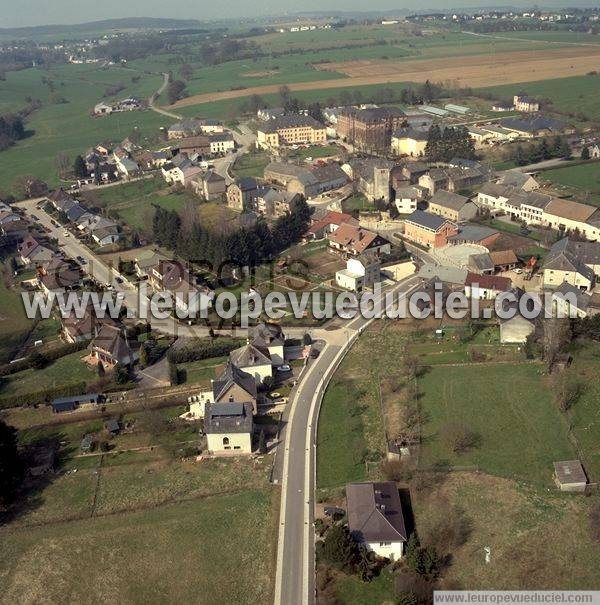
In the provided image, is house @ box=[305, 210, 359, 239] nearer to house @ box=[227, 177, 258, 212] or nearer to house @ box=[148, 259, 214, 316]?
house @ box=[227, 177, 258, 212]

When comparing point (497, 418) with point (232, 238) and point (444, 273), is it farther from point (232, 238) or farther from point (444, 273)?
point (232, 238)

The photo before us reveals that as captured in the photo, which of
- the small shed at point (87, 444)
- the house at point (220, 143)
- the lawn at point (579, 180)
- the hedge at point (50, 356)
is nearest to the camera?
the small shed at point (87, 444)

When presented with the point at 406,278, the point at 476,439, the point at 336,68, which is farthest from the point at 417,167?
the point at 336,68

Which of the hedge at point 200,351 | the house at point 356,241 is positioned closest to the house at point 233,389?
the hedge at point 200,351

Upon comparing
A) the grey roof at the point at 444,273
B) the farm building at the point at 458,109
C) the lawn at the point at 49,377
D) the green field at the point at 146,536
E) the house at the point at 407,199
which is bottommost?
the green field at the point at 146,536

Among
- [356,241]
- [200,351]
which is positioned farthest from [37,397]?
[356,241]

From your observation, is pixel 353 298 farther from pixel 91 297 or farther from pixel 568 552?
pixel 568 552

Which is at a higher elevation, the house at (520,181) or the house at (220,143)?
the house at (220,143)

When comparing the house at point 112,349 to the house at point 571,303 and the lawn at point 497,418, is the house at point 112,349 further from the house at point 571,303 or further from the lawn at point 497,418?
the house at point 571,303
